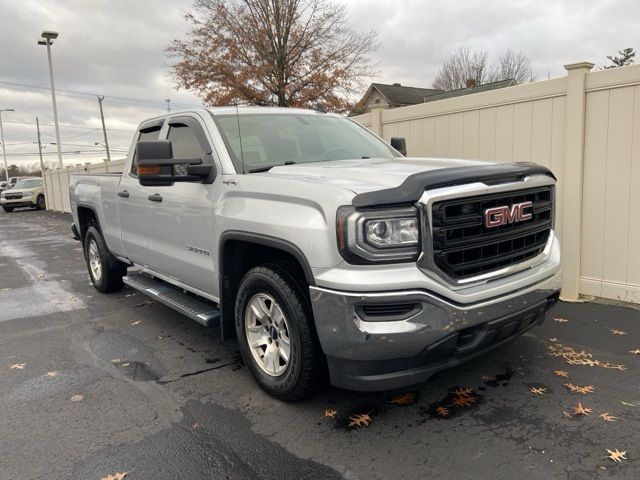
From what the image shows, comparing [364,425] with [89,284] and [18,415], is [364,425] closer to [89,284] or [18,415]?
[18,415]

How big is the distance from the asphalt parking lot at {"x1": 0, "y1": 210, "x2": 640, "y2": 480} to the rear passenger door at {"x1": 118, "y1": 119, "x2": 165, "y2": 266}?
0.89m

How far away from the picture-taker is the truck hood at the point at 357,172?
2.94 metres

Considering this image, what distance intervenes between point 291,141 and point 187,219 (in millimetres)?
1067

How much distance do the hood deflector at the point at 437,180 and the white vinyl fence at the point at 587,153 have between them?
2.40 meters

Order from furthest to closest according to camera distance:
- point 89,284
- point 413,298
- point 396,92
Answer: point 396,92 → point 89,284 → point 413,298

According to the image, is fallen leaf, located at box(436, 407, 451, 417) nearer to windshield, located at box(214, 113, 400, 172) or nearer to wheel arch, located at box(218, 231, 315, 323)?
wheel arch, located at box(218, 231, 315, 323)

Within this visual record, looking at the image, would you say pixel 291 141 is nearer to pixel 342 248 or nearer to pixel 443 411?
pixel 342 248

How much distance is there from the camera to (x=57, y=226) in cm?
1833

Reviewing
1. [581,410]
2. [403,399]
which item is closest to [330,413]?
[403,399]

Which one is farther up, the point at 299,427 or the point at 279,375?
the point at 279,375

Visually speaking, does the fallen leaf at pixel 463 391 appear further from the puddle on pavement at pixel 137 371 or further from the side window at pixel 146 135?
the side window at pixel 146 135

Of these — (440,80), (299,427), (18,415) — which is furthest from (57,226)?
(440,80)

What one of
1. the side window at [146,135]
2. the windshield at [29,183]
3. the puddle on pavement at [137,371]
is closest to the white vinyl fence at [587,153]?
the side window at [146,135]

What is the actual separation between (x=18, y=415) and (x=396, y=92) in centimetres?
4341
